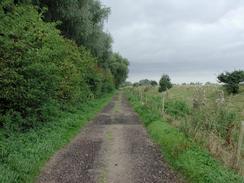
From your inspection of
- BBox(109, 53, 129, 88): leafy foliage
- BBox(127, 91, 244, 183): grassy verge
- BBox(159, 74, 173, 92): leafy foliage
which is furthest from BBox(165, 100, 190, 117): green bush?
BBox(109, 53, 129, 88): leafy foliage

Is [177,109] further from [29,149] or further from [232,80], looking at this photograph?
[232,80]

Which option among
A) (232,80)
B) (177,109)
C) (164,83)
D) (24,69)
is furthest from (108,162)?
(164,83)

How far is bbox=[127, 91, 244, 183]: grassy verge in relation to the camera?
20.9 ft

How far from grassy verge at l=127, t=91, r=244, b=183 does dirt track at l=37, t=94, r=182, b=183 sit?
0.93ft

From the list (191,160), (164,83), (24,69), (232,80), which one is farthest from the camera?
(164,83)

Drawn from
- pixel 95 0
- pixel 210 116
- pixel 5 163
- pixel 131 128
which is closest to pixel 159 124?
pixel 131 128

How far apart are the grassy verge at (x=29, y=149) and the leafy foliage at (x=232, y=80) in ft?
98.1

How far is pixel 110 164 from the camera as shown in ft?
26.2

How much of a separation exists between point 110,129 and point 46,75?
162 inches

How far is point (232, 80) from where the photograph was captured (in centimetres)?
3941

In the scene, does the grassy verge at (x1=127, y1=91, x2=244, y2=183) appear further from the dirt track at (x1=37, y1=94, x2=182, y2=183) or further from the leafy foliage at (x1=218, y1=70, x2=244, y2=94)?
the leafy foliage at (x1=218, y1=70, x2=244, y2=94)

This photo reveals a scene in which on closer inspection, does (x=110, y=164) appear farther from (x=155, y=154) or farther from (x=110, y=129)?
(x=110, y=129)

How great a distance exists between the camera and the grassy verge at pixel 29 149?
6.62 metres

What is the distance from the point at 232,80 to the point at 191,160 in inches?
1346
